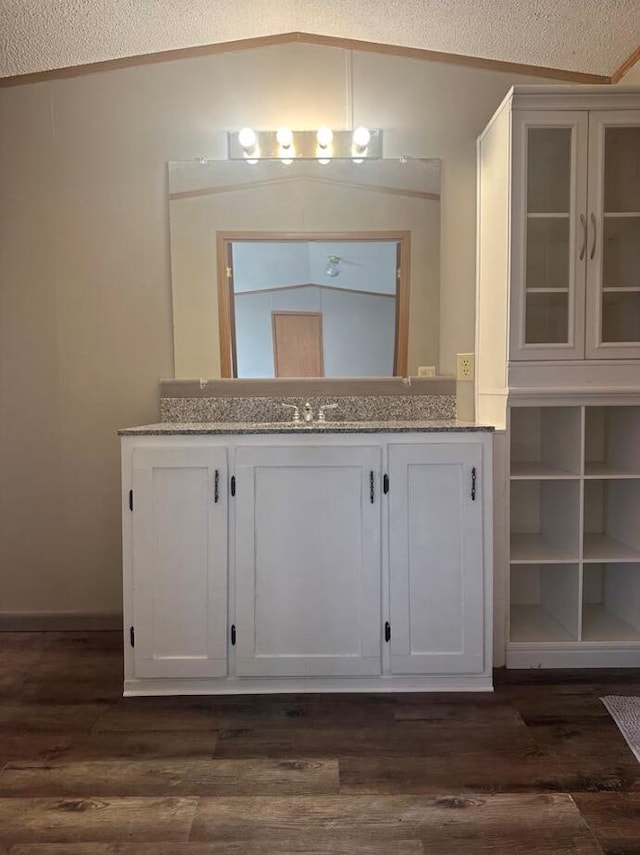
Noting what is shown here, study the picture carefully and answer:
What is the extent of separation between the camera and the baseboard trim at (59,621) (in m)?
2.71

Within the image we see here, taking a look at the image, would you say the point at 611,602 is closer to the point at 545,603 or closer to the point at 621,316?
the point at 545,603

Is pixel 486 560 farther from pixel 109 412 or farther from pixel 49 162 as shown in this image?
pixel 49 162

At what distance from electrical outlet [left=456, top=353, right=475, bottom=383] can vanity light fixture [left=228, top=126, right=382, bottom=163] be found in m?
0.93

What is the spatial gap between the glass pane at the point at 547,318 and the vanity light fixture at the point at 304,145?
954 millimetres

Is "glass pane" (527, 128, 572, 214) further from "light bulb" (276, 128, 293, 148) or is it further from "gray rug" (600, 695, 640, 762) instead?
"gray rug" (600, 695, 640, 762)

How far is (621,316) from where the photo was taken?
A: 2264mm

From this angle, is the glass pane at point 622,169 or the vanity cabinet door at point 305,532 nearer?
the vanity cabinet door at point 305,532

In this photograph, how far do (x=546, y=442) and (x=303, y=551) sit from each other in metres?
1.20

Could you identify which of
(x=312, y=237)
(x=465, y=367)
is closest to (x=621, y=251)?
(x=465, y=367)

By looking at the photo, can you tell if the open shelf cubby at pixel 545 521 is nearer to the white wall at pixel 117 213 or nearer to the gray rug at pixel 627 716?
the gray rug at pixel 627 716

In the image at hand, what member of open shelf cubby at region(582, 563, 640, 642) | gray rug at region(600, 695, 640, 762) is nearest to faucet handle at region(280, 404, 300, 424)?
open shelf cubby at region(582, 563, 640, 642)

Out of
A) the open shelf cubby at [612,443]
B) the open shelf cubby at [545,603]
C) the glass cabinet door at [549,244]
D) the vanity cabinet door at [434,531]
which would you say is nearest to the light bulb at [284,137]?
the glass cabinet door at [549,244]

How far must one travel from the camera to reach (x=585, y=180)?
7.25 ft

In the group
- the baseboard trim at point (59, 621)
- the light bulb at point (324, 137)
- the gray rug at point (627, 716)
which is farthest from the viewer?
the baseboard trim at point (59, 621)
